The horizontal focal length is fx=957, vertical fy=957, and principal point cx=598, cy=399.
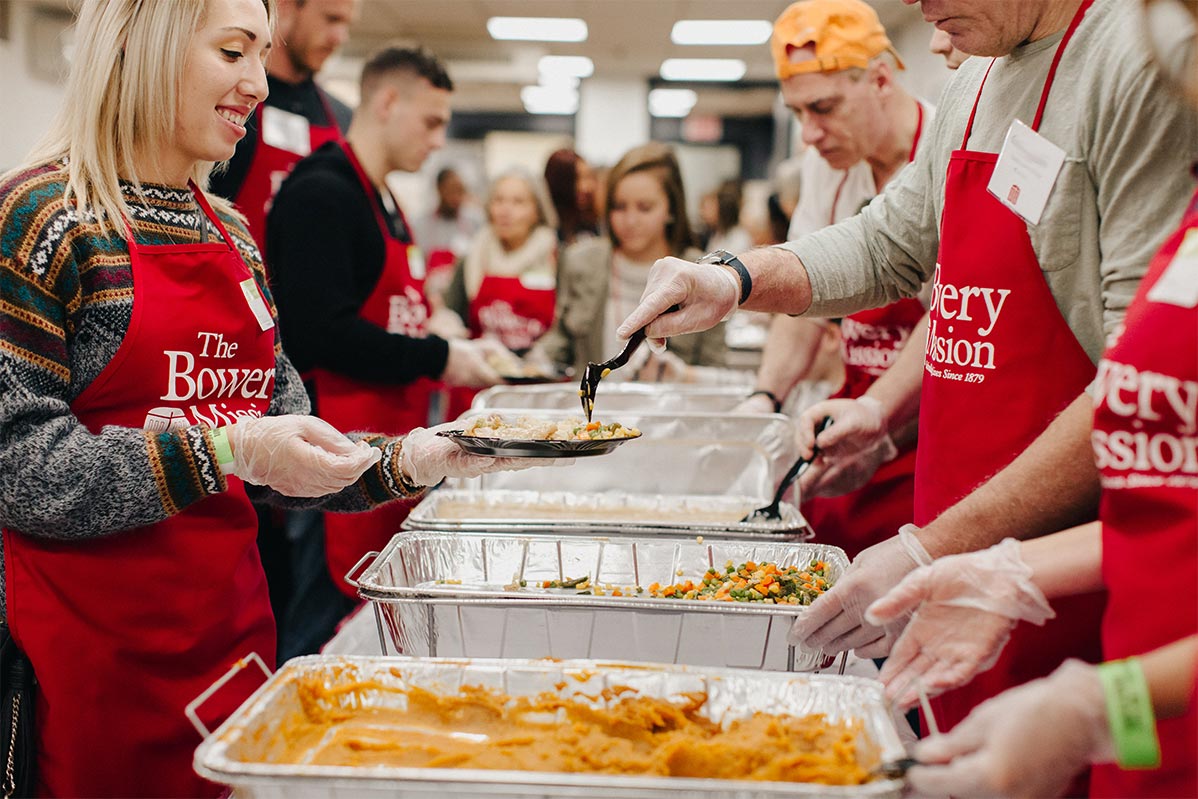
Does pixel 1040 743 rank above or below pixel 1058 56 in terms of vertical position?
below

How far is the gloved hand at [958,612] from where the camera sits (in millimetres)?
1082

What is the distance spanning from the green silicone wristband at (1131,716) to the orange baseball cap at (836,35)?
1881mm

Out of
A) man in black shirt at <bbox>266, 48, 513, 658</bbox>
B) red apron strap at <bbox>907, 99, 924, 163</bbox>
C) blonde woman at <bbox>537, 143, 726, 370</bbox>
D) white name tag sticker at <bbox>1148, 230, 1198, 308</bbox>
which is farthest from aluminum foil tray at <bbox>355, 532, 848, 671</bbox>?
blonde woman at <bbox>537, 143, 726, 370</bbox>

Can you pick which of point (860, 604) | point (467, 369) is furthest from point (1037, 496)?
point (467, 369)

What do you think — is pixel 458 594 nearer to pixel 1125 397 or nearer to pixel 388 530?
pixel 1125 397

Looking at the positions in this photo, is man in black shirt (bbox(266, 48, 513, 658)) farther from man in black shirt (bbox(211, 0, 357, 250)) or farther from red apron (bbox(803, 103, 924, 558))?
red apron (bbox(803, 103, 924, 558))

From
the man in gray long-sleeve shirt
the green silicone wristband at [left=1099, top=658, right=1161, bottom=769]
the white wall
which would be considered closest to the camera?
the green silicone wristband at [left=1099, top=658, right=1161, bottom=769]

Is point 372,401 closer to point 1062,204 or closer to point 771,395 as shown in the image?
point 771,395

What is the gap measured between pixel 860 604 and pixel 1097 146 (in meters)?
0.67

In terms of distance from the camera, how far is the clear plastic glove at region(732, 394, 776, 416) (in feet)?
9.21

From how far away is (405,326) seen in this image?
3.03m

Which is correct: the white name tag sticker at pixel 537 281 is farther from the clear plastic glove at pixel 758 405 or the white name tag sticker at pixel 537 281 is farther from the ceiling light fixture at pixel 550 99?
the ceiling light fixture at pixel 550 99

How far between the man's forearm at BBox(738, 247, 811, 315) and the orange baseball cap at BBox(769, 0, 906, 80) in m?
0.88

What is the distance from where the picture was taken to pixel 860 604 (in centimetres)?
130
